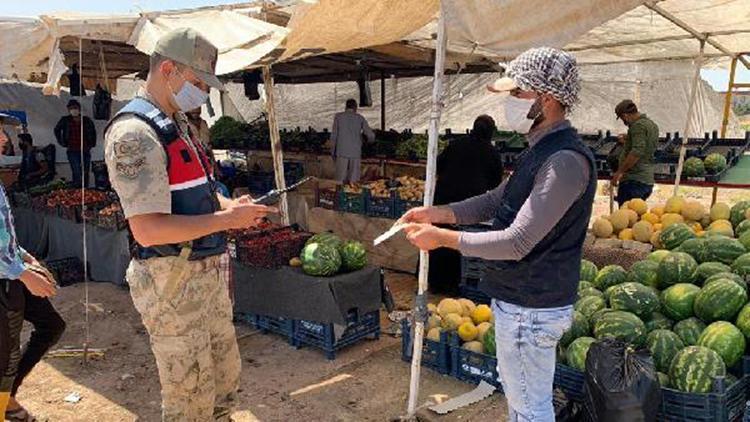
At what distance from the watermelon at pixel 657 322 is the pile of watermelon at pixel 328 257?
241 cm

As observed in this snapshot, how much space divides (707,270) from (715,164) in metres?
3.82

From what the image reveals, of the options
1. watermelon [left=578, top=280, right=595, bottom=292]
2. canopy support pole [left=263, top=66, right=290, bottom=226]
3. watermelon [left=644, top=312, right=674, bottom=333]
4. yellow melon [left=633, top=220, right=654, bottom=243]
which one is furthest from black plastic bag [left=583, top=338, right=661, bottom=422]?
canopy support pole [left=263, top=66, right=290, bottom=226]

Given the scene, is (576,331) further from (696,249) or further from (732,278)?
(696,249)

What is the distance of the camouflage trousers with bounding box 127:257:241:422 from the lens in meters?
2.84

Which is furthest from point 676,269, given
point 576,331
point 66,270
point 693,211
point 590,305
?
point 66,270

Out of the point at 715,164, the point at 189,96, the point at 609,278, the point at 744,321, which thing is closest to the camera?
the point at 189,96

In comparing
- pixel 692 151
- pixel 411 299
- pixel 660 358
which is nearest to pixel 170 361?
pixel 660 358

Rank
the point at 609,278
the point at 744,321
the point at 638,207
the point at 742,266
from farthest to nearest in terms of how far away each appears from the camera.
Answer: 1. the point at 638,207
2. the point at 609,278
3. the point at 742,266
4. the point at 744,321

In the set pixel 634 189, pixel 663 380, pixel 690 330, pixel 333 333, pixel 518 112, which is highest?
pixel 518 112

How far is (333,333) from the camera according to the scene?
5090 mm

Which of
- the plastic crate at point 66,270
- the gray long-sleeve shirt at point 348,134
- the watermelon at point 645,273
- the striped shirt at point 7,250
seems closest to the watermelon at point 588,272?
the watermelon at point 645,273

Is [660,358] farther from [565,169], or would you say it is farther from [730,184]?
[730,184]

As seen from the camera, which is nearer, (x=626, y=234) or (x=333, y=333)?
A: (x=333, y=333)

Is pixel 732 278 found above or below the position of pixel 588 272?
above
